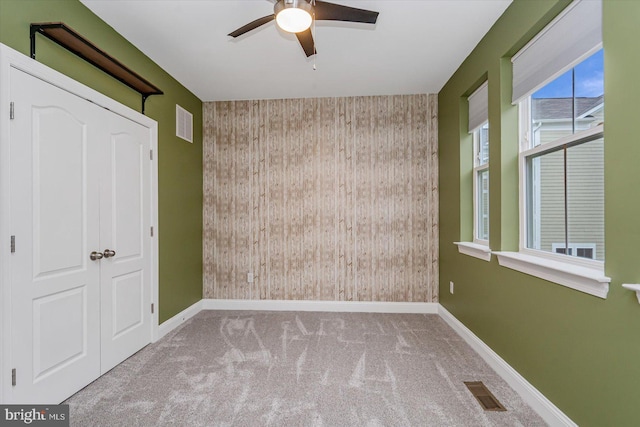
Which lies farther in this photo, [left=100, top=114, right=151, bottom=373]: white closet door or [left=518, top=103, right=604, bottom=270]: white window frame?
[left=100, top=114, right=151, bottom=373]: white closet door

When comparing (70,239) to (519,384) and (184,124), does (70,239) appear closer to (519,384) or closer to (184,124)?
(184,124)

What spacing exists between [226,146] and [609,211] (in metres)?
3.82

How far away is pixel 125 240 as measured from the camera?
254cm

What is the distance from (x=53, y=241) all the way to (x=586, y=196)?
10.7 ft

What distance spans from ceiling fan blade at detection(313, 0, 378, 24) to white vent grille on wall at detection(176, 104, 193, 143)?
2268mm

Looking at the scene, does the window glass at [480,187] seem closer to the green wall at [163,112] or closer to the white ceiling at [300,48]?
the white ceiling at [300,48]


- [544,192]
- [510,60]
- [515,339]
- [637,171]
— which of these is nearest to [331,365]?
[515,339]

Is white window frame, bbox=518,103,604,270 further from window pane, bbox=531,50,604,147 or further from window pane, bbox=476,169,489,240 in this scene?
window pane, bbox=476,169,489,240

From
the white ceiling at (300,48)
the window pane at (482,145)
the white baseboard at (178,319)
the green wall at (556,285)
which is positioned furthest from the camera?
the white baseboard at (178,319)

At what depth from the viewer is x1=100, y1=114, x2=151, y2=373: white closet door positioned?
91.8 inches

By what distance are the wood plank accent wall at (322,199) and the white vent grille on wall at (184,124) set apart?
1.20 ft

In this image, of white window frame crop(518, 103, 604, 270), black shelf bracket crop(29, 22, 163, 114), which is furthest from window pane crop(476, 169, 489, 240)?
black shelf bracket crop(29, 22, 163, 114)
